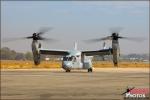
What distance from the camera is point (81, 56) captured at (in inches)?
2418

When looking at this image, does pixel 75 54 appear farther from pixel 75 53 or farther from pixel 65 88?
pixel 65 88

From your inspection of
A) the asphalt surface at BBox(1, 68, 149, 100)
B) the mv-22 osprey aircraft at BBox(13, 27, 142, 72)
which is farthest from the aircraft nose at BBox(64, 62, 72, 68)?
the asphalt surface at BBox(1, 68, 149, 100)

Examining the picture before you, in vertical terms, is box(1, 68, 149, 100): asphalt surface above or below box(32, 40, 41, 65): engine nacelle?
below

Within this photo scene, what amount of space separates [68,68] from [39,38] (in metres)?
5.94

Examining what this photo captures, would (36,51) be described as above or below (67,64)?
above

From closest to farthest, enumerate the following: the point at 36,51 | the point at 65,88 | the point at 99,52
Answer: the point at 65,88 → the point at 36,51 → the point at 99,52

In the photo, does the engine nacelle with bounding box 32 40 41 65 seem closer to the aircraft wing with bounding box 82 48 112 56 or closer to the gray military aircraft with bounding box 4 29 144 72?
the gray military aircraft with bounding box 4 29 144 72

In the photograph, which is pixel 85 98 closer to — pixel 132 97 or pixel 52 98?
pixel 52 98

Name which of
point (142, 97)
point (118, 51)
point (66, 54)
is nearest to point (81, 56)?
point (66, 54)

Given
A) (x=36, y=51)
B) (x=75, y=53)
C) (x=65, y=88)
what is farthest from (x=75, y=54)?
(x=65, y=88)

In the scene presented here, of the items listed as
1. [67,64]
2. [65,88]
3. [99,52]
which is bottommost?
[65,88]

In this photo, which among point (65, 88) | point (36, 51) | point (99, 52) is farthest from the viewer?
point (99, 52)

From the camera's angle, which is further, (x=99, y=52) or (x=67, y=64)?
(x=99, y=52)

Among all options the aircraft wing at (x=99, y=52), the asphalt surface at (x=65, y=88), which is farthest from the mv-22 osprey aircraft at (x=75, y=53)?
the asphalt surface at (x=65, y=88)
